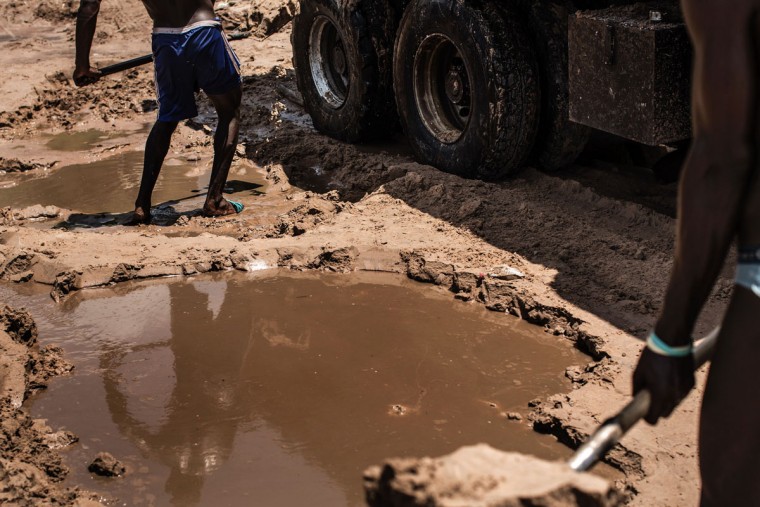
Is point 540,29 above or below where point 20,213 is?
above

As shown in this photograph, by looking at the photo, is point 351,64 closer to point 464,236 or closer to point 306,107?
point 306,107

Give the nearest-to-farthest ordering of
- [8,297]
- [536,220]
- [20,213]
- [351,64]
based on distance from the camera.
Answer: [8,297]
[536,220]
[20,213]
[351,64]

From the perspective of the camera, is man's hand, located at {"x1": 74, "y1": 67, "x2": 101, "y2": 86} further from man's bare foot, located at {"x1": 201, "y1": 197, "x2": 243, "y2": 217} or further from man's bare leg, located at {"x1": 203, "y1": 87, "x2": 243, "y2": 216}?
man's bare foot, located at {"x1": 201, "y1": 197, "x2": 243, "y2": 217}

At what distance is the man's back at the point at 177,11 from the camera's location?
19.5 feet

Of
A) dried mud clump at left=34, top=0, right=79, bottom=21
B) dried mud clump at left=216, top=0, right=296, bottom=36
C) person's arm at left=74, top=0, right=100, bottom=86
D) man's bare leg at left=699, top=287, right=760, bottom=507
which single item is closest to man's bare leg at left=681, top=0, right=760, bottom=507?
man's bare leg at left=699, top=287, right=760, bottom=507

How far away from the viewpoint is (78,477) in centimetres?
345

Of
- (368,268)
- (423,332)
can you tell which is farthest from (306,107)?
(423,332)

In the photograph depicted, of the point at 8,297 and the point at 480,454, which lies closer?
the point at 480,454

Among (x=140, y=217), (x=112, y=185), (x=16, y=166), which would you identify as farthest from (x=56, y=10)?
(x=140, y=217)

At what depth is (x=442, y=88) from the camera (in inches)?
256

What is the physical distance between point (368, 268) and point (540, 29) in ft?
5.85

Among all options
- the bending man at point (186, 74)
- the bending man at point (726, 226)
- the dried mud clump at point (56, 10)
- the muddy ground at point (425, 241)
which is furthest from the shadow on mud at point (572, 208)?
the dried mud clump at point (56, 10)

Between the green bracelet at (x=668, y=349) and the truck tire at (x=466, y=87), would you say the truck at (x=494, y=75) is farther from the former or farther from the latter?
the green bracelet at (x=668, y=349)

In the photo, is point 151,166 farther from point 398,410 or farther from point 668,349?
point 668,349
